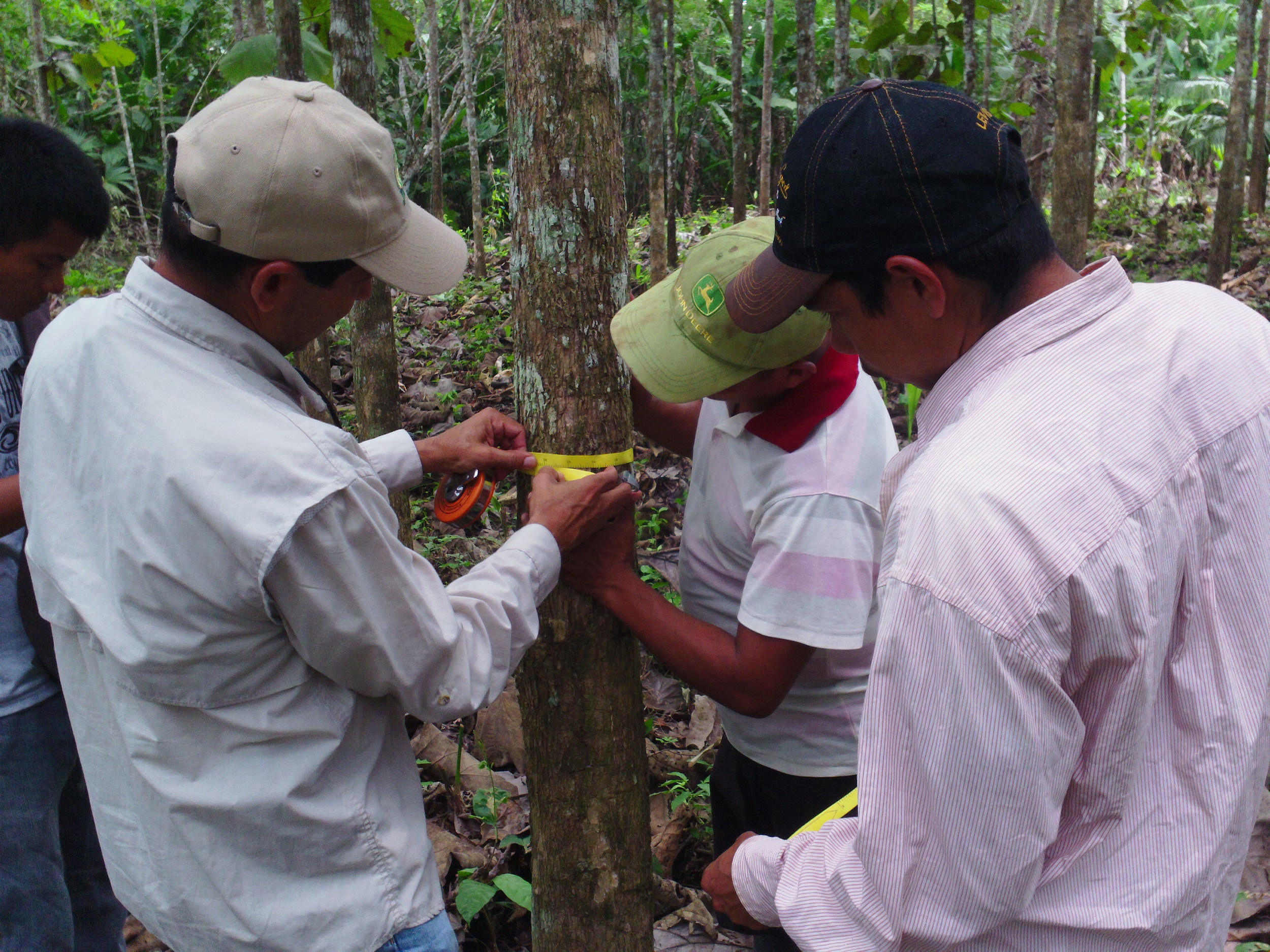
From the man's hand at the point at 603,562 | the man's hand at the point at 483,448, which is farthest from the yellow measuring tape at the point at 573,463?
the man's hand at the point at 603,562

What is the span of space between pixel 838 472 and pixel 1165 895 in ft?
3.12

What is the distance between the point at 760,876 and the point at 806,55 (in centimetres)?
643

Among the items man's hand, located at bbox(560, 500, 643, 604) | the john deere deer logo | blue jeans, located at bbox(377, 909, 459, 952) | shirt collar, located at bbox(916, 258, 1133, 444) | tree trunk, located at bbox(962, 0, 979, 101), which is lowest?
blue jeans, located at bbox(377, 909, 459, 952)

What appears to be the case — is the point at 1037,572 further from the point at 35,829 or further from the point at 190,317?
the point at 35,829

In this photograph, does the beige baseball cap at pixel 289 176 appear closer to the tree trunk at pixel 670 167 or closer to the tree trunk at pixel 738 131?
the tree trunk at pixel 670 167

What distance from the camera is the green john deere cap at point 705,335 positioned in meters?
2.03

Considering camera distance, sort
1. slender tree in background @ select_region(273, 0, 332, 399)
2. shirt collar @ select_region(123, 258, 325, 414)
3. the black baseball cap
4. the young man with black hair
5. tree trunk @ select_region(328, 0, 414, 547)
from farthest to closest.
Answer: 1. slender tree in background @ select_region(273, 0, 332, 399)
2. tree trunk @ select_region(328, 0, 414, 547)
3. the young man with black hair
4. shirt collar @ select_region(123, 258, 325, 414)
5. the black baseball cap

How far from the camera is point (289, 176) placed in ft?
5.20

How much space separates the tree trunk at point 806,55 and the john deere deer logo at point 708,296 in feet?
17.4

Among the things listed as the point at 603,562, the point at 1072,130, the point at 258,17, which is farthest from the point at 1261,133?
the point at 603,562

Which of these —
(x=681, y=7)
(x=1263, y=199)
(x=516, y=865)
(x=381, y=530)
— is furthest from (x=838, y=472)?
(x=681, y=7)

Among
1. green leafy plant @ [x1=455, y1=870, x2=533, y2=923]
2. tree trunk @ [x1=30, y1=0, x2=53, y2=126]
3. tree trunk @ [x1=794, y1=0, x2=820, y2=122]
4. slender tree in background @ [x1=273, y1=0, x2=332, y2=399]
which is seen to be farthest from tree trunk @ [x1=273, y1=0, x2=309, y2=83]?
tree trunk @ [x1=30, y1=0, x2=53, y2=126]

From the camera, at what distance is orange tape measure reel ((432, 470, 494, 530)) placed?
7.11 ft

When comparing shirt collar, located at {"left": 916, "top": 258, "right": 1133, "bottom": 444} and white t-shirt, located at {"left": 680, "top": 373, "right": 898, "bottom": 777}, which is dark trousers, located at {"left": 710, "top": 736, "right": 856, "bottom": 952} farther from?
shirt collar, located at {"left": 916, "top": 258, "right": 1133, "bottom": 444}
